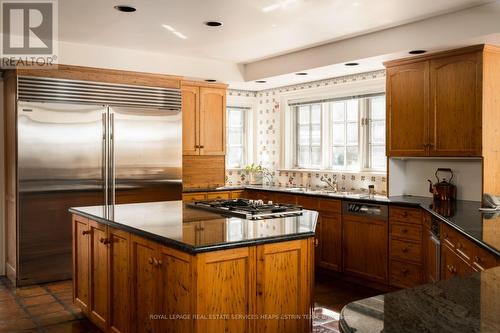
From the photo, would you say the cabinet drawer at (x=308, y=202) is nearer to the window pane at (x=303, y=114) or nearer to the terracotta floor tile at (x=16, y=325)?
the window pane at (x=303, y=114)

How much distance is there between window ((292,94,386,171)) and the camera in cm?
598

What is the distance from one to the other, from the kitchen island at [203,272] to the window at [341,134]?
2.73 m

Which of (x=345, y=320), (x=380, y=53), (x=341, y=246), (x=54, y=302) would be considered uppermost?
(x=380, y=53)

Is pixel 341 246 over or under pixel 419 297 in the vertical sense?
under

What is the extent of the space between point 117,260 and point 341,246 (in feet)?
9.10

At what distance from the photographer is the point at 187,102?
659cm

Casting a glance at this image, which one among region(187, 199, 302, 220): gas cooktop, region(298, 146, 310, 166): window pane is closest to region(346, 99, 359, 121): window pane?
region(298, 146, 310, 166): window pane

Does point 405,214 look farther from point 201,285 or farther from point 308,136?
point 201,285

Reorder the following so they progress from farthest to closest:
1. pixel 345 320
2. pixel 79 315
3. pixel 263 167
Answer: pixel 263 167
pixel 79 315
pixel 345 320

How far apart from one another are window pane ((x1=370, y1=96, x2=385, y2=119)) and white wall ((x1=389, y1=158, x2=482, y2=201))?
746 millimetres

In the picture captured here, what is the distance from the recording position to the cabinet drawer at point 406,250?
458 cm

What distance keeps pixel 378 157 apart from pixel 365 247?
53.0 inches

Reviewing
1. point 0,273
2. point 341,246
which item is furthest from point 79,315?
point 341,246

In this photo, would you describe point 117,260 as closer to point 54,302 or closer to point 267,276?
point 267,276
